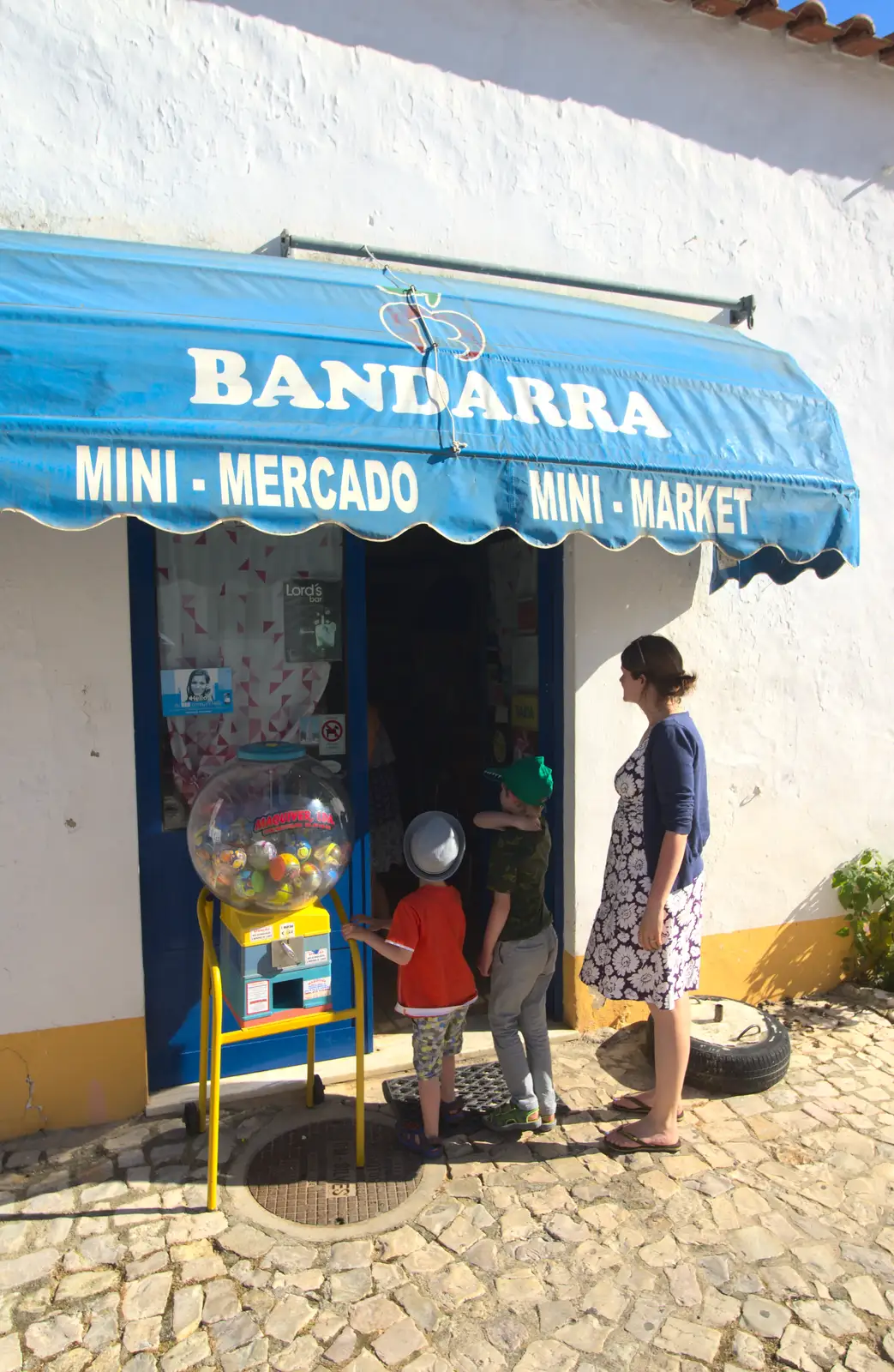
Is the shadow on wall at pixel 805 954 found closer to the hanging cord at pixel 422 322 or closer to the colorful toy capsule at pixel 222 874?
the colorful toy capsule at pixel 222 874

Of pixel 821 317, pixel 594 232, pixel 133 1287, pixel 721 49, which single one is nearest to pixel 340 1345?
pixel 133 1287

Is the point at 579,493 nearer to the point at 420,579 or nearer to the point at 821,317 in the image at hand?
the point at 821,317

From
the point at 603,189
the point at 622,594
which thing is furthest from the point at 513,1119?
the point at 603,189

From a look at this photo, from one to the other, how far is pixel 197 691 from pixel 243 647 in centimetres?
29

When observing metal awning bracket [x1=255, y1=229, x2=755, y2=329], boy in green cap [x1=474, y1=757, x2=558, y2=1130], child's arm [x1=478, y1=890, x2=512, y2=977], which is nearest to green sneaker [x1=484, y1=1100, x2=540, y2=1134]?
boy in green cap [x1=474, y1=757, x2=558, y2=1130]

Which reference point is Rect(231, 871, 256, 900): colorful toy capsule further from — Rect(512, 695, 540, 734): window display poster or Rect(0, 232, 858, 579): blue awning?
Rect(512, 695, 540, 734): window display poster

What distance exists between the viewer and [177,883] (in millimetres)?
4066

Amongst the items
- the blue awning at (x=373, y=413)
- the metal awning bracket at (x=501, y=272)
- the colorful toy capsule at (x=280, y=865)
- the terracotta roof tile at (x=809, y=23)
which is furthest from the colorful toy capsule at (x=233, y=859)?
the terracotta roof tile at (x=809, y=23)

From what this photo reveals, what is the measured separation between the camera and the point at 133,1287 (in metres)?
2.96

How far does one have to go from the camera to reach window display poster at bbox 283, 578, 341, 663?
14.1 ft

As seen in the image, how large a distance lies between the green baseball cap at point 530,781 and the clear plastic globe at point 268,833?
0.66 metres

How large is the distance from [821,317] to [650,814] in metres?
3.16

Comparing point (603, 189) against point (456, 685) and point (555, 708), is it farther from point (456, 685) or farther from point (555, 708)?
point (456, 685)

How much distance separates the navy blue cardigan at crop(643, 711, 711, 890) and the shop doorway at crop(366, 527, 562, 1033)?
43.0 inches
